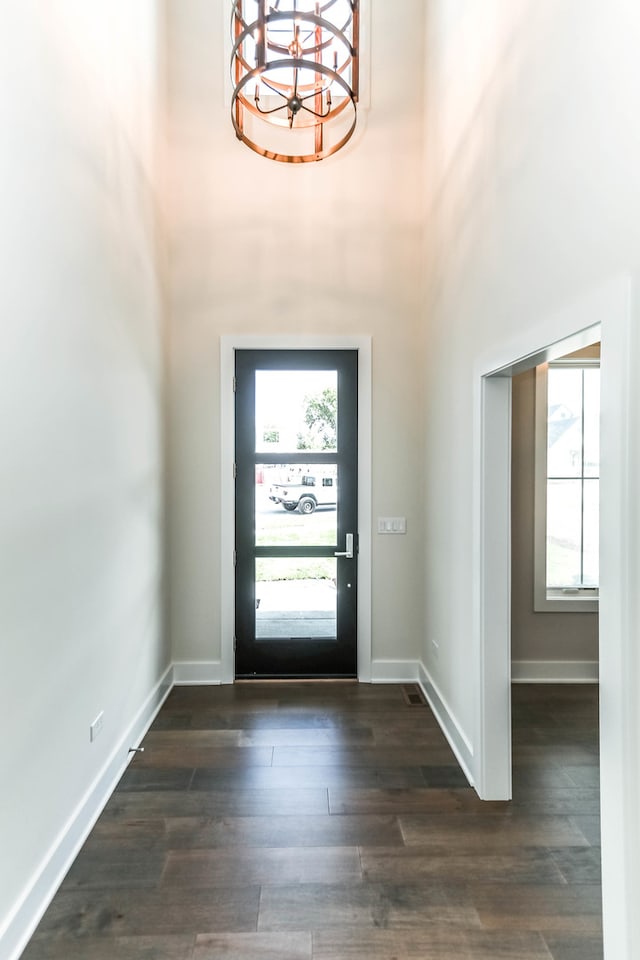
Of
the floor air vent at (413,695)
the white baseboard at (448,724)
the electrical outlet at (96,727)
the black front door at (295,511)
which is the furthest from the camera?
the black front door at (295,511)

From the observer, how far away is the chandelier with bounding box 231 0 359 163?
2020 millimetres

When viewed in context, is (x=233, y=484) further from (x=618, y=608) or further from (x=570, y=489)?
(x=618, y=608)

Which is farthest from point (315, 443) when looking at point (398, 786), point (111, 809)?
point (111, 809)

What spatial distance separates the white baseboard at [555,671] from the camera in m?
3.63

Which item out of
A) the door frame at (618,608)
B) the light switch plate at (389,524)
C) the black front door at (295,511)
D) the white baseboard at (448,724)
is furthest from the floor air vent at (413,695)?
the door frame at (618,608)

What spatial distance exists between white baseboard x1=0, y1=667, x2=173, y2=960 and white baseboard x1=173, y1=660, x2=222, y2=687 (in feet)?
2.31

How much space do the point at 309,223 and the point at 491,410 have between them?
2.07m

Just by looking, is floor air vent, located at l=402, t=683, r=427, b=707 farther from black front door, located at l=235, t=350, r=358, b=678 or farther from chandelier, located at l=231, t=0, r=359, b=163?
chandelier, located at l=231, t=0, r=359, b=163

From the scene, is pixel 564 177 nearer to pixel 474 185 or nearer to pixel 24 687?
Result: pixel 474 185

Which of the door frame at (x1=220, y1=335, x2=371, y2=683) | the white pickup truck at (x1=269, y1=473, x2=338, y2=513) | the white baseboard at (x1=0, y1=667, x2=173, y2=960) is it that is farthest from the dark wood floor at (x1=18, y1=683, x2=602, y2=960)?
the white pickup truck at (x1=269, y1=473, x2=338, y2=513)

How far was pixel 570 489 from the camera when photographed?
147 inches

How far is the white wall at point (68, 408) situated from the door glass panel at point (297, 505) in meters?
0.90

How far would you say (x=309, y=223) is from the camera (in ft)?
11.6

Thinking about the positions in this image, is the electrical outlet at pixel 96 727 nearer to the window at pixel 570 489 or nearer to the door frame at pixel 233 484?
the door frame at pixel 233 484
